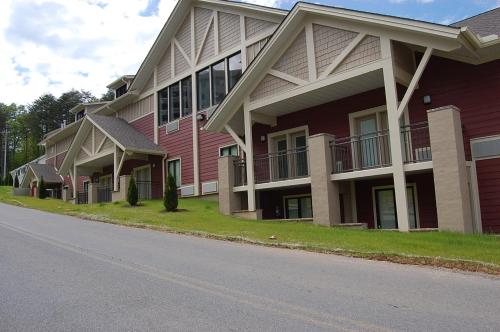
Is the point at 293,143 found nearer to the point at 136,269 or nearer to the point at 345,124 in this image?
the point at 345,124

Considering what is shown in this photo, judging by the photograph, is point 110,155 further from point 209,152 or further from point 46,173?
point 46,173

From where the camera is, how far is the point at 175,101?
27.0 m

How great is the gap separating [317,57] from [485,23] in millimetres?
5589

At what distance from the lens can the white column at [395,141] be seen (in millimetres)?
12820

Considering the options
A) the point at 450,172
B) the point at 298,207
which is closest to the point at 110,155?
the point at 298,207

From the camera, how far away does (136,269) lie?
8234mm

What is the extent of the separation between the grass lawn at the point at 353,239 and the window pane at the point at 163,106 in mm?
10596

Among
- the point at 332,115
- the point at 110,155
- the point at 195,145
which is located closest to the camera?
the point at 332,115

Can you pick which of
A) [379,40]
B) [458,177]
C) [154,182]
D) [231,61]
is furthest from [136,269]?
[154,182]

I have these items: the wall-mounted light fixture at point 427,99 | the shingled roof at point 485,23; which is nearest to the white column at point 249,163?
the wall-mounted light fixture at point 427,99

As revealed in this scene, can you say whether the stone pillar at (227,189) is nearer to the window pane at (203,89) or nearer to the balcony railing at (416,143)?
the balcony railing at (416,143)

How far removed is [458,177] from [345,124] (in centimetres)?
551

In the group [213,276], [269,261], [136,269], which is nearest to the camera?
[213,276]

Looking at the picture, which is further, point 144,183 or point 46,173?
point 46,173
